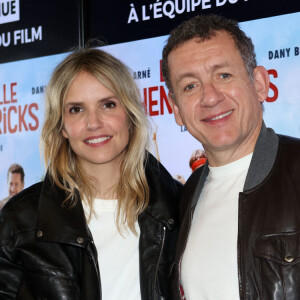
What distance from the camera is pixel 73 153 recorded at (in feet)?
9.39

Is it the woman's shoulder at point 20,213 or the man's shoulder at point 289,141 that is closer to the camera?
the man's shoulder at point 289,141

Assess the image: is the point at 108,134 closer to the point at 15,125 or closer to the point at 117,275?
the point at 117,275

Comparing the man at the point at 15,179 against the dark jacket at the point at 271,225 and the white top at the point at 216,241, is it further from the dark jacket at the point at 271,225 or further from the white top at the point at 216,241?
the dark jacket at the point at 271,225

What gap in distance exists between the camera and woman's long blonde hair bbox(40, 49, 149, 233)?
2.72m

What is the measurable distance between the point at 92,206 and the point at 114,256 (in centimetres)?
24

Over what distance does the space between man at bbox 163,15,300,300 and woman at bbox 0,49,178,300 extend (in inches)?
6.1

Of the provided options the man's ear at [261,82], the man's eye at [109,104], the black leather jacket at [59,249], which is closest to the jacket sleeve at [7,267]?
the black leather jacket at [59,249]

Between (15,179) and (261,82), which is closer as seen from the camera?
(261,82)

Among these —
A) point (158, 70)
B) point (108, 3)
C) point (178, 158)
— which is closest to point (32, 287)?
point (178, 158)

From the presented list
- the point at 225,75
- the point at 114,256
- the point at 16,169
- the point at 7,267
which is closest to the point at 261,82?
the point at 225,75

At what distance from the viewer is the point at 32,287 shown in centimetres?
259

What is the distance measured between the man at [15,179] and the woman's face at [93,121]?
1376 mm

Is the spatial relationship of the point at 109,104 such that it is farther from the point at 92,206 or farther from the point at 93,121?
the point at 92,206

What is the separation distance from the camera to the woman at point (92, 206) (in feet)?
8.41
